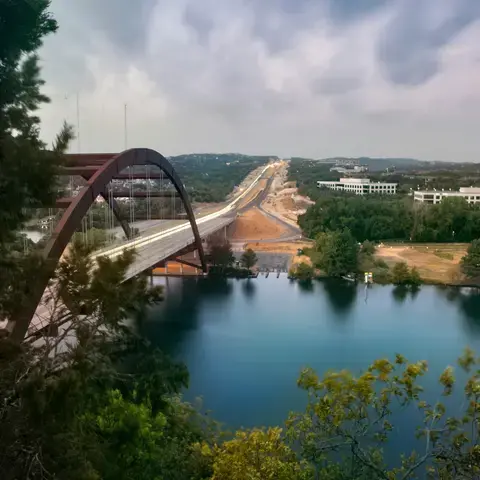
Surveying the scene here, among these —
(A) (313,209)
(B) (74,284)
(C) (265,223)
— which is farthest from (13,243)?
(C) (265,223)

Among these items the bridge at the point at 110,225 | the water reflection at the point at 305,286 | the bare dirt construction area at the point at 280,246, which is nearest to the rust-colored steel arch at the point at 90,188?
the bridge at the point at 110,225

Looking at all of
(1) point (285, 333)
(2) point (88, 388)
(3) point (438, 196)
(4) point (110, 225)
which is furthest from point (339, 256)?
(3) point (438, 196)

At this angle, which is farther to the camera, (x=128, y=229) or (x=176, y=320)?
(x=128, y=229)

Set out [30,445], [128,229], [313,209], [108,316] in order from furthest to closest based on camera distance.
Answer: [313,209] → [128,229] → [108,316] → [30,445]

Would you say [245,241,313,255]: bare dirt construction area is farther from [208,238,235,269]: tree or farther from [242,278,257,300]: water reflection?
[242,278,257,300]: water reflection

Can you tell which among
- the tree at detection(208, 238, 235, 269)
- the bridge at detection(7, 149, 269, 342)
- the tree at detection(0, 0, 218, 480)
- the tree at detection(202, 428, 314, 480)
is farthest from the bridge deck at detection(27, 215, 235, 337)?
the tree at detection(0, 0, 218, 480)

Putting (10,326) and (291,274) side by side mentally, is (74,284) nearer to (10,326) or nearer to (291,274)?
(10,326)
